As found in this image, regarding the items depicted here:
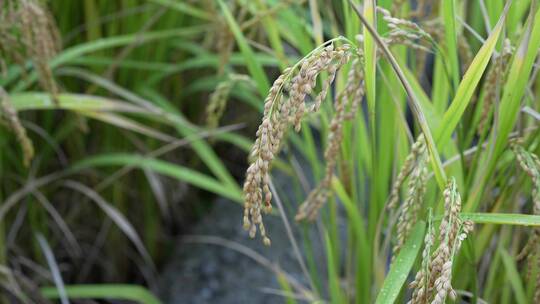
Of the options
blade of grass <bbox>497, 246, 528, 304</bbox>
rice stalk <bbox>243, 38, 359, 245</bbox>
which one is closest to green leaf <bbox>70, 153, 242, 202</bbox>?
blade of grass <bbox>497, 246, 528, 304</bbox>

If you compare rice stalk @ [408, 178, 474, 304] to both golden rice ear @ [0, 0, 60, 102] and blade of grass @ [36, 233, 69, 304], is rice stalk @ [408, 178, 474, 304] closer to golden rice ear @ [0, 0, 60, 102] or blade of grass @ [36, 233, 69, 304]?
golden rice ear @ [0, 0, 60, 102]

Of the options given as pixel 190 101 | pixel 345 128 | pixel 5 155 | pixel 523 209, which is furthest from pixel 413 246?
pixel 190 101

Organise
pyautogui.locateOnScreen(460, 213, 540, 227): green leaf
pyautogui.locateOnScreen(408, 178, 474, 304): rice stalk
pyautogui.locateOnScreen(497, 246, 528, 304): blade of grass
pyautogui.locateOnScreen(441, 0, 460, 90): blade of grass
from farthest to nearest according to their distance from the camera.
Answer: pyautogui.locateOnScreen(497, 246, 528, 304): blade of grass → pyautogui.locateOnScreen(441, 0, 460, 90): blade of grass → pyautogui.locateOnScreen(460, 213, 540, 227): green leaf → pyautogui.locateOnScreen(408, 178, 474, 304): rice stalk

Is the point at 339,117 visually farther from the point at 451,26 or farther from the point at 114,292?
the point at 114,292

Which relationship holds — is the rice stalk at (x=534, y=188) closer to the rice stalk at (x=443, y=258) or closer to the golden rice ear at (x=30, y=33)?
the rice stalk at (x=443, y=258)

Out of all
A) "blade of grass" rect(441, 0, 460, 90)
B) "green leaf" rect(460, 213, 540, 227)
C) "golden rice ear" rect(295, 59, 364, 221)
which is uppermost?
"blade of grass" rect(441, 0, 460, 90)

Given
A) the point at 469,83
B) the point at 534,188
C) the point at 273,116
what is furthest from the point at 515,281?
the point at 273,116

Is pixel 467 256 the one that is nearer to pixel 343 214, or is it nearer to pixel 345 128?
pixel 345 128

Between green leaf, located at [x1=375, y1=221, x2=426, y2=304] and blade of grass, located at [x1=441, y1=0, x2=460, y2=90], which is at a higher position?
blade of grass, located at [x1=441, y1=0, x2=460, y2=90]

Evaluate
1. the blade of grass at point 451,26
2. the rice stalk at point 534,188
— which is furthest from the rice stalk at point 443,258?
the blade of grass at point 451,26
